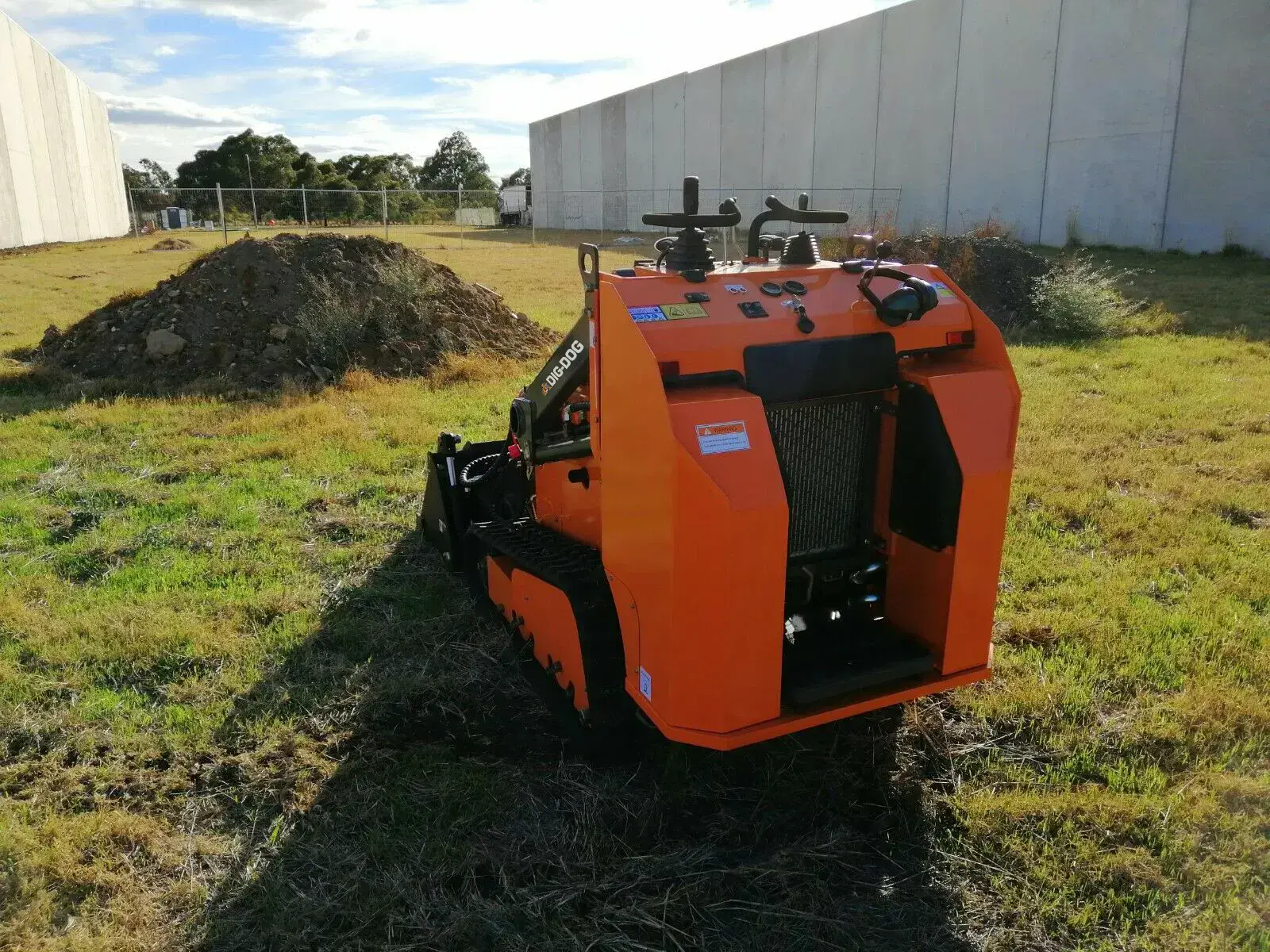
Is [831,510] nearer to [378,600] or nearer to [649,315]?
[649,315]

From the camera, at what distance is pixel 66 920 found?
273 cm

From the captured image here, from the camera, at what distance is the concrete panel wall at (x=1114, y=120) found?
20016 millimetres

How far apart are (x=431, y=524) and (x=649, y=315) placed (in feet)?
9.02

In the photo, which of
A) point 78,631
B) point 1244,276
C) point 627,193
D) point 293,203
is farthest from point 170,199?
point 78,631

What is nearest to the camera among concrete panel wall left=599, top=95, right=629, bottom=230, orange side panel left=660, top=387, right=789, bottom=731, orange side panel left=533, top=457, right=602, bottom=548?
orange side panel left=660, top=387, right=789, bottom=731

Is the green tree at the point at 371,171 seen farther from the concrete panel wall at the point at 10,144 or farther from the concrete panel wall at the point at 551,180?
the concrete panel wall at the point at 10,144

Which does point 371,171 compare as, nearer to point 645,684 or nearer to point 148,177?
point 148,177

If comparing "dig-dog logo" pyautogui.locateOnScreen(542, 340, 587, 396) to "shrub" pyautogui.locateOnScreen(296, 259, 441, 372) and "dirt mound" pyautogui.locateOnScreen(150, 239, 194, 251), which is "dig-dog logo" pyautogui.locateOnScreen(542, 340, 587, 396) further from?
"dirt mound" pyautogui.locateOnScreen(150, 239, 194, 251)

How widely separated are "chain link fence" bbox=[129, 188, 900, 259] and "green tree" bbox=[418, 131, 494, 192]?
65.9 feet

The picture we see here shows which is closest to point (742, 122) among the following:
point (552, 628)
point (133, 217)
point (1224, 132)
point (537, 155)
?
point (1224, 132)

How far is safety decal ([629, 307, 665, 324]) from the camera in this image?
274cm

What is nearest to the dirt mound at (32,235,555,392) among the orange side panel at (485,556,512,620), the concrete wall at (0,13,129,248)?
the orange side panel at (485,556,512,620)

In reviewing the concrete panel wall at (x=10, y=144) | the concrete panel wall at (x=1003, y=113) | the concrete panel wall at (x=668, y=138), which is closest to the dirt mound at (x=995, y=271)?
the concrete panel wall at (x=1003, y=113)

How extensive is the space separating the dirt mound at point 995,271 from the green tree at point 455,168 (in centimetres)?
6330
